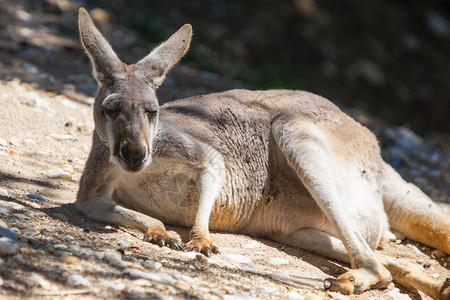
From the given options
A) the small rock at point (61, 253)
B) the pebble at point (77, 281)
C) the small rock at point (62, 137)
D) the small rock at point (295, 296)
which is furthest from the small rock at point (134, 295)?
the small rock at point (62, 137)

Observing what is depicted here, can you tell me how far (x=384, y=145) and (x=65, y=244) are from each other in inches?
174

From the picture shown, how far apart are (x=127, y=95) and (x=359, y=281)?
158 centimetres

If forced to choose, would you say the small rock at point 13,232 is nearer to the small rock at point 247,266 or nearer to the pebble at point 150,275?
the pebble at point 150,275

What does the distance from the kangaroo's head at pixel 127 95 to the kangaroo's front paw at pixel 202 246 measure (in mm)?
498

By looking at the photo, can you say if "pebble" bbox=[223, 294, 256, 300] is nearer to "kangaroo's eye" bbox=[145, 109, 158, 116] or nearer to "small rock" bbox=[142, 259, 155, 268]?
"small rock" bbox=[142, 259, 155, 268]

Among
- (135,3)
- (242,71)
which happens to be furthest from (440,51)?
(135,3)

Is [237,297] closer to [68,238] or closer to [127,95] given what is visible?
[68,238]

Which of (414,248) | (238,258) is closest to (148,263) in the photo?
(238,258)

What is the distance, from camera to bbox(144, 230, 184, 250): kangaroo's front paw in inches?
117

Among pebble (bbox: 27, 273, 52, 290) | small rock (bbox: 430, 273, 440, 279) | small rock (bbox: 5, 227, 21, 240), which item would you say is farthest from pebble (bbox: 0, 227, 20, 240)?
small rock (bbox: 430, 273, 440, 279)

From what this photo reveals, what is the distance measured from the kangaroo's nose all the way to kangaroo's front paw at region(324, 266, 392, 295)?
45.3 inches

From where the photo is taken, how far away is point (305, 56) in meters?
8.62

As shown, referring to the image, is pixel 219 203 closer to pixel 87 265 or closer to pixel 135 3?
pixel 87 265

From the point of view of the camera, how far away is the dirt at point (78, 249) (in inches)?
84.9
